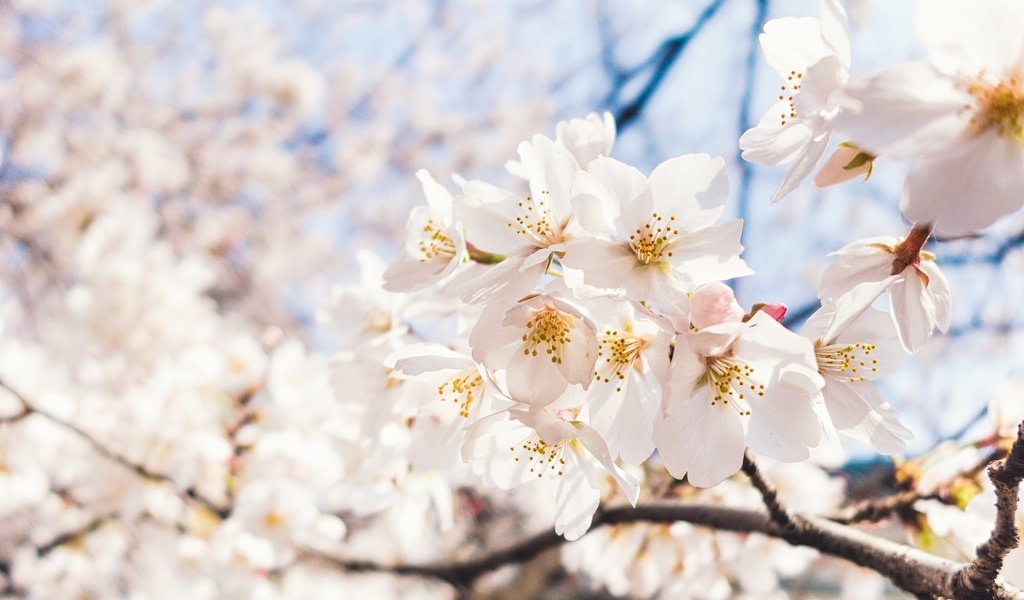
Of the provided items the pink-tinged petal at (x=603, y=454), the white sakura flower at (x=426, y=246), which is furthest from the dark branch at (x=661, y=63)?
the pink-tinged petal at (x=603, y=454)

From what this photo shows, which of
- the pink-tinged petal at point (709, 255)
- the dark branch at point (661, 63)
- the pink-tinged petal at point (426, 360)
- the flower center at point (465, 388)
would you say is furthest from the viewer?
the dark branch at point (661, 63)

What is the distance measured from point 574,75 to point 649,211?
5757 mm

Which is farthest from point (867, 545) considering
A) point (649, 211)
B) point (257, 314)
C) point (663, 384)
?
point (257, 314)

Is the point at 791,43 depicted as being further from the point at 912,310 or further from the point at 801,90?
the point at 912,310

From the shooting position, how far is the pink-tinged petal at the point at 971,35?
52 centimetres

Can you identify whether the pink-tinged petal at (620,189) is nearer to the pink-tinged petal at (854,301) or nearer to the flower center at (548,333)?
the flower center at (548,333)

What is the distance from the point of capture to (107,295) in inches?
156

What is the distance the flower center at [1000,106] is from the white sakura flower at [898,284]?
0.16 metres

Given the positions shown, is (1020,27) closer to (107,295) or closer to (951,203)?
(951,203)

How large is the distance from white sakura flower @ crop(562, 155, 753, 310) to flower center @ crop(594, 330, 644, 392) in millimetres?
112

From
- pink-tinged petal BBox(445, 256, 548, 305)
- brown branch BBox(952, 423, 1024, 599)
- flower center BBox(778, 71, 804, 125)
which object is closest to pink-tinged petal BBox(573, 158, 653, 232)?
pink-tinged petal BBox(445, 256, 548, 305)

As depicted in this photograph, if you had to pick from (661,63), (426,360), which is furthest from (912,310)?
(661,63)

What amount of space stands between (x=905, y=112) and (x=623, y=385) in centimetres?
43

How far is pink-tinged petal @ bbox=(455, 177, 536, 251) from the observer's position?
2.64ft
